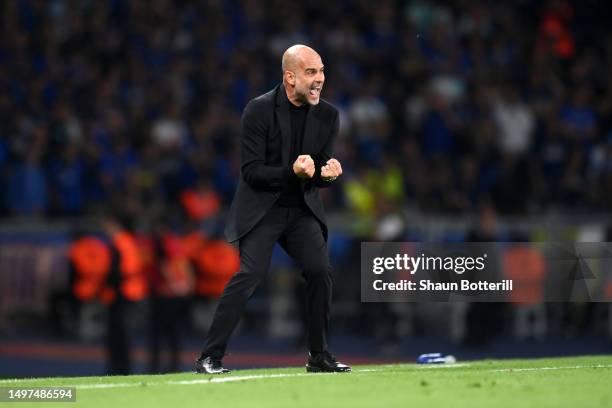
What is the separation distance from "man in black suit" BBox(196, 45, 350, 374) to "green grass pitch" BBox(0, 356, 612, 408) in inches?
18.5

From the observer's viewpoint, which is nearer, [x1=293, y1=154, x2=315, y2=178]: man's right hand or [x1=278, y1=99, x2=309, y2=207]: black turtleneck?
[x1=293, y1=154, x2=315, y2=178]: man's right hand

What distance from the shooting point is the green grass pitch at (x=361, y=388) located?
875cm

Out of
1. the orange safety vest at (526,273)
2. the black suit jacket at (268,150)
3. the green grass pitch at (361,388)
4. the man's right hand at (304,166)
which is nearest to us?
the green grass pitch at (361,388)

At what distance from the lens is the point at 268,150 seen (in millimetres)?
10453

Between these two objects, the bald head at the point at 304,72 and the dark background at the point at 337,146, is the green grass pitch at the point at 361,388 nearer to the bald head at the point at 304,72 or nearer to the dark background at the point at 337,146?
the bald head at the point at 304,72

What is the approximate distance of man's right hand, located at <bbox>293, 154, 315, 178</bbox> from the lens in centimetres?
992

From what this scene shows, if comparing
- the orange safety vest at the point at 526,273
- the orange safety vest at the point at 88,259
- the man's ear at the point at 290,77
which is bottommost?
the orange safety vest at the point at 88,259

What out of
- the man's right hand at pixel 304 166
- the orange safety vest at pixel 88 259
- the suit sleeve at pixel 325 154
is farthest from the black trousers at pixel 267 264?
the orange safety vest at pixel 88 259

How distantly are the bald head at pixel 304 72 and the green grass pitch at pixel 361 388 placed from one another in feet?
6.67

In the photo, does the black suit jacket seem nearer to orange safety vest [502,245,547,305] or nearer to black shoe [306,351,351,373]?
black shoe [306,351,351,373]

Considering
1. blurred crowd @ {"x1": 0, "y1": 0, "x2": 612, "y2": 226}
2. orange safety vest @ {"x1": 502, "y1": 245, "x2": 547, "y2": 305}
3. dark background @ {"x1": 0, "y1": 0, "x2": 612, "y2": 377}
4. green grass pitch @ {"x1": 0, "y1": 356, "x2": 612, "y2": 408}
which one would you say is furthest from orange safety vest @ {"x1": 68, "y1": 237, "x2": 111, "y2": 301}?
green grass pitch @ {"x1": 0, "y1": 356, "x2": 612, "y2": 408}

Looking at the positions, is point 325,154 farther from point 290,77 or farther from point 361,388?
point 361,388

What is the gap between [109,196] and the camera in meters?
21.2

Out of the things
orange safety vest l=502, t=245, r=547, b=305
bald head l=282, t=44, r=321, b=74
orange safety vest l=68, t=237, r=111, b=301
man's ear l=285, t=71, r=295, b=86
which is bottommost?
orange safety vest l=68, t=237, r=111, b=301
